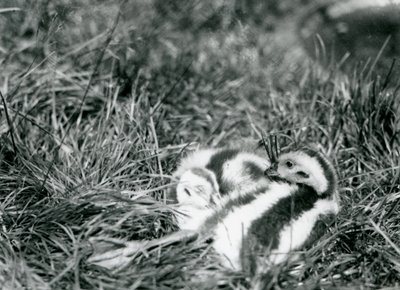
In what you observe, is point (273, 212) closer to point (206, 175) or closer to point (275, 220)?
point (275, 220)

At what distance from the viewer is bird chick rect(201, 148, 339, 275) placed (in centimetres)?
347

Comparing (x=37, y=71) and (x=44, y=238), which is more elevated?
(x=37, y=71)

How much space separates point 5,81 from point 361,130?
2.66m

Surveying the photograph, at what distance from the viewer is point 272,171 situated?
13.1ft

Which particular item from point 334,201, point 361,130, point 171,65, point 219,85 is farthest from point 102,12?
point 334,201

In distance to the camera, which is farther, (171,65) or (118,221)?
(171,65)

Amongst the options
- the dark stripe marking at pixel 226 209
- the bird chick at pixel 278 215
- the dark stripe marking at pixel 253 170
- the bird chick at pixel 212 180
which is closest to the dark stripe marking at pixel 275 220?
the bird chick at pixel 278 215

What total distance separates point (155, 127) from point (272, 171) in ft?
3.78

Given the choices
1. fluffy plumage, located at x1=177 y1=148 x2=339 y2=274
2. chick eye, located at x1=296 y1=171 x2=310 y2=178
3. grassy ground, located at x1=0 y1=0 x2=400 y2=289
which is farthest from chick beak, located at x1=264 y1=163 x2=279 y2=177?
grassy ground, located at x1=0 y1=0 x2=400 y2=289

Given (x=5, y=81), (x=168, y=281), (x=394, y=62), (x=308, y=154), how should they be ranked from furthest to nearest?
(x=394, y=62), (x=5, y=81), (x=308, y=154), (x=168, y=281)

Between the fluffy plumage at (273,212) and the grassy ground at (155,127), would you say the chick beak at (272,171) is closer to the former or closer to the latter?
the fluffy plumage at (273,212)

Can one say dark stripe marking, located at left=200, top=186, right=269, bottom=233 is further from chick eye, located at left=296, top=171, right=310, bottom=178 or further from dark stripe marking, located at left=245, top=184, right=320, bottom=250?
chick eye, located at left=296, top=171, right=310, bottom=178

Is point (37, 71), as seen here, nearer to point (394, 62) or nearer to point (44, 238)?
point (44, 238)

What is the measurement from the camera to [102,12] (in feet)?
18.3
